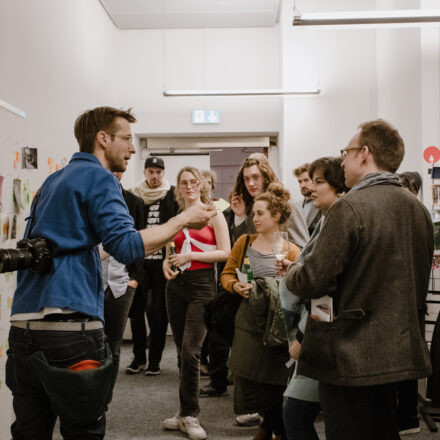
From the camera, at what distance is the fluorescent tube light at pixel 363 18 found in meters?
3.32

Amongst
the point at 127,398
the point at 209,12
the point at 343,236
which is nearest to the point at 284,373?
the point at 343,236

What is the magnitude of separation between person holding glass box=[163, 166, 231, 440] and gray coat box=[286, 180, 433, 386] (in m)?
1.35

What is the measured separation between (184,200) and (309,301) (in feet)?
5.26

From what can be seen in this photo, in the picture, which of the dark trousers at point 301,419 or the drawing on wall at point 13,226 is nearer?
the dark trousers at point 301,419

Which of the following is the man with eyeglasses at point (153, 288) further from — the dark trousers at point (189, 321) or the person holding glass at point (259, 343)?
the person holding glass at point (259, 343)

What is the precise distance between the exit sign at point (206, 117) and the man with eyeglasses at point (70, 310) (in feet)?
15.4

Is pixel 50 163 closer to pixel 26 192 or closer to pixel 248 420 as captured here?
pixel 26 192

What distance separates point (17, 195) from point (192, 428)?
61.5 inches

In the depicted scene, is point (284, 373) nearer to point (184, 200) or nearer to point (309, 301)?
point (309, 301)

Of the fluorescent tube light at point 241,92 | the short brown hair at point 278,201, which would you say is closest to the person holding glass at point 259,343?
the short brown hair at point 278,201

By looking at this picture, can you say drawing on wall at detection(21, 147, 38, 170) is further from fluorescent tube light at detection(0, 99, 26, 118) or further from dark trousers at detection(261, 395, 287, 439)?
dark trousers at detection(261, 395, 287, 439)

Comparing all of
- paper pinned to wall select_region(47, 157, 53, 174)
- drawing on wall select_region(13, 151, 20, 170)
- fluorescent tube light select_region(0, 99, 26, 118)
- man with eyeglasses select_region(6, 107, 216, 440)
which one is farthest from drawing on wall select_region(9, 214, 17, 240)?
man with eyeglasses select_region(6, 107, 216, 440)

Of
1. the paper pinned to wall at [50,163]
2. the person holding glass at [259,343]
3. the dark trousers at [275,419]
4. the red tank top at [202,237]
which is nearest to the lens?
the person holding glass at [259,343]

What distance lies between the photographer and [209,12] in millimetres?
5711
